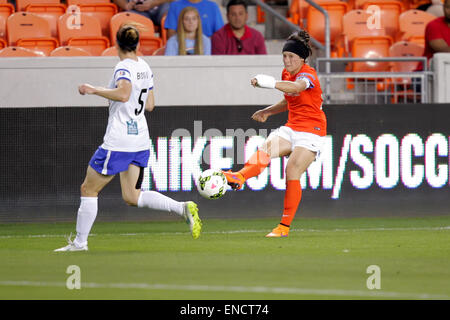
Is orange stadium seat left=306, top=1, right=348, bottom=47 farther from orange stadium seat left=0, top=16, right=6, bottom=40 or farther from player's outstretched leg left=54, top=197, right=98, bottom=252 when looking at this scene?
player's outstretched leg left=54, top=197, right=98, bottom=252

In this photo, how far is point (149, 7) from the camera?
57.0 ft

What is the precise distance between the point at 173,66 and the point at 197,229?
5.34 m

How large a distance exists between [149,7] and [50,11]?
177cm

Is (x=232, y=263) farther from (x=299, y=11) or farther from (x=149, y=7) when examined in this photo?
(x=299, y=11)

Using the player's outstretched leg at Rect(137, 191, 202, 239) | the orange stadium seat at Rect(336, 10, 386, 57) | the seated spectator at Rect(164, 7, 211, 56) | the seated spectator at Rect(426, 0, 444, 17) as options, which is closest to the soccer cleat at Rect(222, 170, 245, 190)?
the player's outstretched leg at Rect(137, 191, 202, 239)

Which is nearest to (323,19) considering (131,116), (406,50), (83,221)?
(406,50)

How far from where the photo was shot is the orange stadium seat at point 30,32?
16.6 meters

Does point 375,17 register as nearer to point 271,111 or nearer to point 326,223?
point 326,223

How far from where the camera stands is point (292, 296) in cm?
636

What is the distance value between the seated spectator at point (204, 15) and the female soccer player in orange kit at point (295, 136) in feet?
18.4

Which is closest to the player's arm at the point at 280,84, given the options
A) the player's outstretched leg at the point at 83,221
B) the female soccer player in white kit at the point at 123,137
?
the female soccer player in white kit at the point at 123,137

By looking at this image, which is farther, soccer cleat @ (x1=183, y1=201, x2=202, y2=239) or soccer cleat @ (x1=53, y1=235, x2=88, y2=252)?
soccer cleat @ (x1=183, y1=201, x2=202, y2=239)

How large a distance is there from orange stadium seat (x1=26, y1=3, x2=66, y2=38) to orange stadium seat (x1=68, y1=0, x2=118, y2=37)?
0.24 metres

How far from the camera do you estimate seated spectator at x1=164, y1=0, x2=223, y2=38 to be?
52.9 ft
